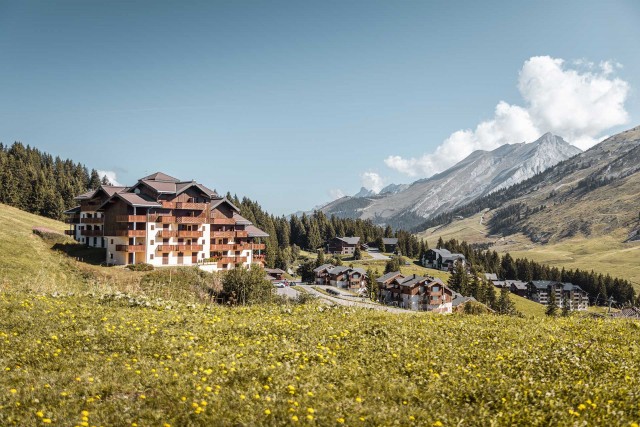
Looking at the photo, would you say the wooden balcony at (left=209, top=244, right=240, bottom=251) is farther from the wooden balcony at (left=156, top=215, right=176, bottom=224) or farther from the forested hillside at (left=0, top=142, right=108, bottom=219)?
the forested hillside at (left=0, top=142, right=108, bottom=219)

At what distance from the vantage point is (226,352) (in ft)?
39.4

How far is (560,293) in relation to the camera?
6216 inches

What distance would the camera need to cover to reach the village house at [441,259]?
173500mm

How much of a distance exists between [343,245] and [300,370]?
171m

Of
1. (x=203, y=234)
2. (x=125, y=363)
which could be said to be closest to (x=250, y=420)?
(x=125, y=363)

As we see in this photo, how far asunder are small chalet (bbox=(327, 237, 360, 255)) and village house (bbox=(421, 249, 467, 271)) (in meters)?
31.1

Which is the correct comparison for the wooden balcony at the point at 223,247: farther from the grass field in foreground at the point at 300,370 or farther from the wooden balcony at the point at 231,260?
the grass field in foreground at the point at 300,370

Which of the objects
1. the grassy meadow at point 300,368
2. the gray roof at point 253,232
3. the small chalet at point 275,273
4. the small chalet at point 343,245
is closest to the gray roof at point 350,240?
the small chalet at point 343,245

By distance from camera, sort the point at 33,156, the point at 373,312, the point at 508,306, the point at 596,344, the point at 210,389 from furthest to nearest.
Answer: the point at 33,156 < the point at 508,306 < the point at 373,312 < the point at 596,344 < the point at 210,389

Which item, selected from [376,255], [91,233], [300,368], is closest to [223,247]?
[91,233]

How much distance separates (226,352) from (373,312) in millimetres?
8772

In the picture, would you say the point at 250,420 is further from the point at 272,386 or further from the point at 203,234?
the point at 203,234

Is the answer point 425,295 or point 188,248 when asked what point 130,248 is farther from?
point 425,295

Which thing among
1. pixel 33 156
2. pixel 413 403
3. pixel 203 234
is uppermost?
pixel 33 156
